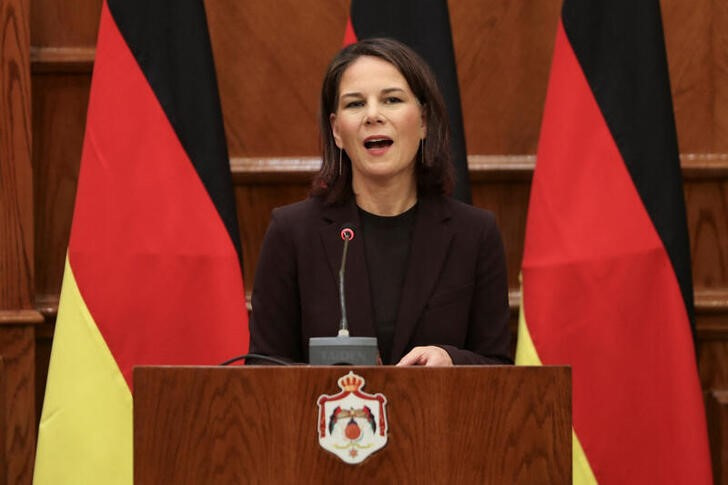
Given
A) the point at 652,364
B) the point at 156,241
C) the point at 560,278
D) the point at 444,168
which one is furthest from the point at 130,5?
the point at 652,364

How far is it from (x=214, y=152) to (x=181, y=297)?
36 centimetres

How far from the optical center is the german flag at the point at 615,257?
95.1 inches

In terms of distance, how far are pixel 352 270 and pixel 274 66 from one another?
45.2 inches

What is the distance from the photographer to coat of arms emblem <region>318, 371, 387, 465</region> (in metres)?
1.34

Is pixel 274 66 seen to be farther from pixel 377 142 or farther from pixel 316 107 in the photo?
pixel 377 142

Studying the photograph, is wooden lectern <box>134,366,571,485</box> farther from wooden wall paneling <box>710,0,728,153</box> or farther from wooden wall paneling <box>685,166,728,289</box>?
wooden wall paneling <box>710,0,728,153</box>

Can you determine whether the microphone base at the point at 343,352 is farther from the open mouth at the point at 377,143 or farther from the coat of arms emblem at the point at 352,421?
the open mouth at the point at 377,143

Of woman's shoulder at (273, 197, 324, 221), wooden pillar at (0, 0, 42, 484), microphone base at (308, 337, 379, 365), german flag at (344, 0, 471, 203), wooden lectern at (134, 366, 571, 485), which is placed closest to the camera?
wooden lectern at (134, 366, 571, 485)

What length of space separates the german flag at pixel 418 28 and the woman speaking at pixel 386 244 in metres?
0.55

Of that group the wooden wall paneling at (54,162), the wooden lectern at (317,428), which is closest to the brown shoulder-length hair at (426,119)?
the wooden lectern at (317,428)

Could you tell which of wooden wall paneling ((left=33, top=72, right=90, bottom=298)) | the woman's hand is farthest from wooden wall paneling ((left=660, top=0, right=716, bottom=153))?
wooden wall paneling ((left=33, top=72, right=90, bottom=298))

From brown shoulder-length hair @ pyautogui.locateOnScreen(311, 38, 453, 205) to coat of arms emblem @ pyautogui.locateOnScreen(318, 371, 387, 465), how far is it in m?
0.72

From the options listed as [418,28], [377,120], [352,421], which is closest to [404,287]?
[377,120]

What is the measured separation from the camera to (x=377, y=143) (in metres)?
1.98
